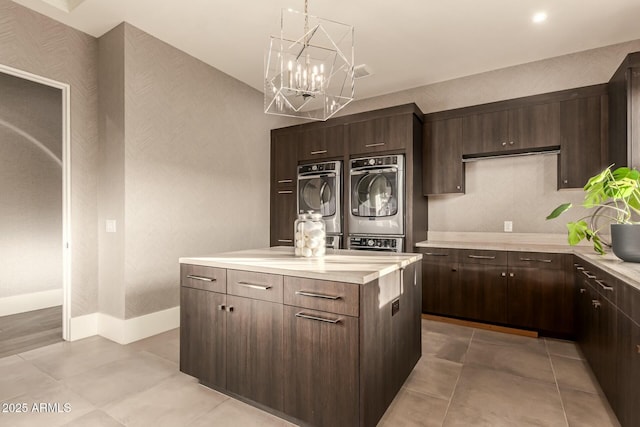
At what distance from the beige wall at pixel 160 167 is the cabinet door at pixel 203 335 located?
116cm

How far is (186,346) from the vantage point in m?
2.10

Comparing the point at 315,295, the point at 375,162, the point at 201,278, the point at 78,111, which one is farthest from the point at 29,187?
the point at 315,295

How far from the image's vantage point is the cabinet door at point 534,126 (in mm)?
3094

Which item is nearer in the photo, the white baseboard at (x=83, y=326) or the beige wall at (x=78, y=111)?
the beige wall at (x=78, y=111)

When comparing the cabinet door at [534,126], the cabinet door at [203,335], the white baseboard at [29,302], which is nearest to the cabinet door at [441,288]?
the cabinet door at [534,126]

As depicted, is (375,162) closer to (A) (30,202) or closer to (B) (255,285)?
(B) (255,285)

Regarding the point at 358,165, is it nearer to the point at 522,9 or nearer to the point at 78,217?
the point at 522,9

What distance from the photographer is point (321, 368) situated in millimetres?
1545

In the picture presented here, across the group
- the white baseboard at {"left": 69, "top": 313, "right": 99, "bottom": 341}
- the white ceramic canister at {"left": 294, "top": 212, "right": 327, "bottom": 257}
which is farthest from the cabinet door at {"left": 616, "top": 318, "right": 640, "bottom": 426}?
the white baseboard at {"left": 69, "top": 313, "right": 99, "bottom": 341}

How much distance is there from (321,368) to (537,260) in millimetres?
2416

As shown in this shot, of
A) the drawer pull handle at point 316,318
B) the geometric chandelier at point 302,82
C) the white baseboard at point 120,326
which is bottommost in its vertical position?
the white baseboard at point 120,326

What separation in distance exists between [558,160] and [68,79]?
4647 millimetres

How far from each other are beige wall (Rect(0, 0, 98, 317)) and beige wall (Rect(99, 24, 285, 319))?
11 cm

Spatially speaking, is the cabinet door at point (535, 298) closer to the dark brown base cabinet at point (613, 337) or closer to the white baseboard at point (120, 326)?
the dark brown base cabinet at point (613, 337)
